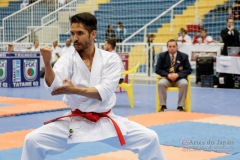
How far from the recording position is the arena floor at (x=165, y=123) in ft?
21.0

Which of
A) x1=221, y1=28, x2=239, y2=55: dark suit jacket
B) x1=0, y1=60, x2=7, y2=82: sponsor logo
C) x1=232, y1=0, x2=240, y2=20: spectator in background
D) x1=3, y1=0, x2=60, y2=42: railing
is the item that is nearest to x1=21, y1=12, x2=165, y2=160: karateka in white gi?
x1=0, y1=60, x2=7, y2=82: sponsor logo

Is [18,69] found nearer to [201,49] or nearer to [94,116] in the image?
[201,49]

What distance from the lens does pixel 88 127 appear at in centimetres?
443

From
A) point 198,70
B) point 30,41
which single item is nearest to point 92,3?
point 30,41

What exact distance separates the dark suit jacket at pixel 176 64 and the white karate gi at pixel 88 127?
6.33 meters

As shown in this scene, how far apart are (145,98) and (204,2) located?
10515 millimetres

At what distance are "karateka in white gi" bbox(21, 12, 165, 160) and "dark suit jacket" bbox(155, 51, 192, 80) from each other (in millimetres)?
6322

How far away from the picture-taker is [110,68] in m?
4.61

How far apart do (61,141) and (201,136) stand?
12.2ft

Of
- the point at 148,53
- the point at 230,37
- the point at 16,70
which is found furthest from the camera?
the point at 148,53

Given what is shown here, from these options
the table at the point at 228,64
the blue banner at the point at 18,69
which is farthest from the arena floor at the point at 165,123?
the blue banner at the point at 18,69

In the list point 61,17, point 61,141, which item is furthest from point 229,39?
point 61,141

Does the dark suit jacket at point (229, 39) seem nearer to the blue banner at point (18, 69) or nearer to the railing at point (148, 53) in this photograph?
the railing at point (148, 53)

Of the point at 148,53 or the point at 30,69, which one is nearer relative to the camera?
the point at 30,69
